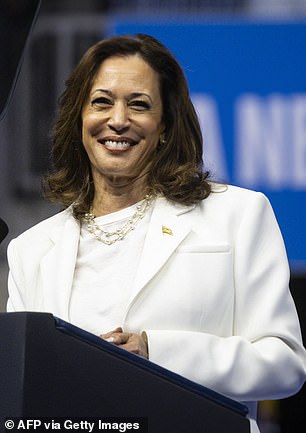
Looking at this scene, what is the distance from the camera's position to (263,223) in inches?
93.7

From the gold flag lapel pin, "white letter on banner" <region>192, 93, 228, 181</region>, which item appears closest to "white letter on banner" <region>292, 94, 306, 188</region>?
"white letter on banner" <region>192, 93, 228, 181</region>

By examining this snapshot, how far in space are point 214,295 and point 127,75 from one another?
535 millimetres

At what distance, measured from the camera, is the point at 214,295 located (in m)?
2.29

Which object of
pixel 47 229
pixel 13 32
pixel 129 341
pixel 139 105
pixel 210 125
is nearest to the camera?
pixel 13 32

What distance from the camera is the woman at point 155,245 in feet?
7.20

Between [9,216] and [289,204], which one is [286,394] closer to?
[289,204]

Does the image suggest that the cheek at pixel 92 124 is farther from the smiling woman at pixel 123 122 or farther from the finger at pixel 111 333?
the finger at pixel 111 333

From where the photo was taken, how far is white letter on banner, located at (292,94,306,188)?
4613 mm

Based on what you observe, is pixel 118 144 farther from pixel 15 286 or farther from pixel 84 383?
pixel 84 383

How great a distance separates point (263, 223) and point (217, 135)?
2249 mm

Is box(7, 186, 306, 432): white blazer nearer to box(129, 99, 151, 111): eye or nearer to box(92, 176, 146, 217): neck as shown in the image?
box(92, 176, 146, 217): neck

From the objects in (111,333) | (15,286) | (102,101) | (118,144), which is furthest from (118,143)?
Answer: (111,333)

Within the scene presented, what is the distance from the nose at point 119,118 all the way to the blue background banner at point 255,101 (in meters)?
2.14

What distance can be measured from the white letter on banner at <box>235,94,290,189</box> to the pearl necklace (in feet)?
6.93
